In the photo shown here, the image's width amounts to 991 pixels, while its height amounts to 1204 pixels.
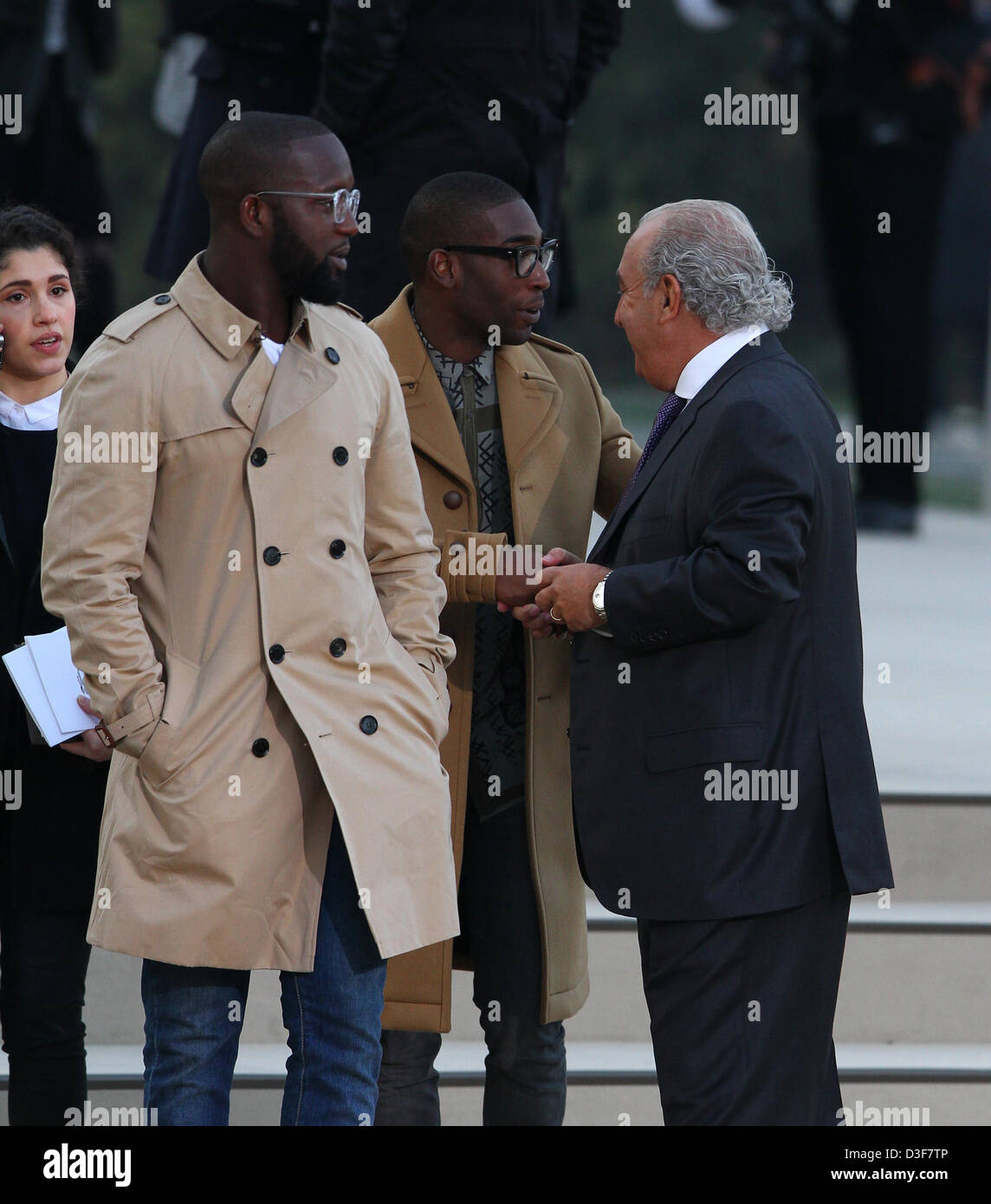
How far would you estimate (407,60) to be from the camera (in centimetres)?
399

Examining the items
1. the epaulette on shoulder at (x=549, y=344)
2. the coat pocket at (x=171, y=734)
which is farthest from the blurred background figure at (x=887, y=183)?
the coat pocket at (x=171, y=734)

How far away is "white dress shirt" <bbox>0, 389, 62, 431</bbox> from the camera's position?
2.86 metres

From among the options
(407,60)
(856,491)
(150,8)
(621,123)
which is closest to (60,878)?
(407,60)

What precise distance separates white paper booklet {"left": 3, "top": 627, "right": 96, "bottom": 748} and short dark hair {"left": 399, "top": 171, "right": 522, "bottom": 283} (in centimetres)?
84

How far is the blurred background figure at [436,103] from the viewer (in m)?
3.96

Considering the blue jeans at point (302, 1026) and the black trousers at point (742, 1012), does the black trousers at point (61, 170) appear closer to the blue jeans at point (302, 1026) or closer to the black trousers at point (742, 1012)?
the blue jeans at point (302, 1026)

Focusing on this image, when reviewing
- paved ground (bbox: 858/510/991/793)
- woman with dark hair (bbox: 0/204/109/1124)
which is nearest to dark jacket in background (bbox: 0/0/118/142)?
woman with dark hair (bbox: 0/204/109/1124)

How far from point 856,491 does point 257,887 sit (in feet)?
18.3

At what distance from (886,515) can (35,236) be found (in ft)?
16.1

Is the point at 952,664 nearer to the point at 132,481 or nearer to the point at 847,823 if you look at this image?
the point at 847,823

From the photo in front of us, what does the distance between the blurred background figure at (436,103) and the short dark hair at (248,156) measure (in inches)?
56.5

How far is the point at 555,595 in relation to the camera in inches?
108

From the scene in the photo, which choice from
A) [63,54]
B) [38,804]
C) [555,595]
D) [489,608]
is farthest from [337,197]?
[63,54]

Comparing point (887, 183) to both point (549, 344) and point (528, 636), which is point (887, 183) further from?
point (528, 636)
